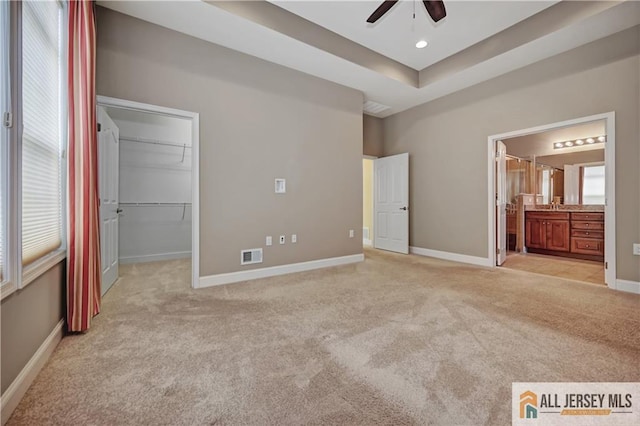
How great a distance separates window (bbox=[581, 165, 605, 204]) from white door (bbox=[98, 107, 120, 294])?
8.41m

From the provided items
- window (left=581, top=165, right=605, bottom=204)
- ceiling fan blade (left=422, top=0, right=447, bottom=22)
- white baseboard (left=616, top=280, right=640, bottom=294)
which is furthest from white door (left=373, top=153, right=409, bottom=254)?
window (left=581, top=165, right=605, bottom=204)

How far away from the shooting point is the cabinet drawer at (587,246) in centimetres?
465

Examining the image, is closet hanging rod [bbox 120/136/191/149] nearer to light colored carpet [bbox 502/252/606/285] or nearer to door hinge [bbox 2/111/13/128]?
door hinge [bbox 2/111/13/128]

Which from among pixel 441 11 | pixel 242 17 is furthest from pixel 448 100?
pixel 242 17

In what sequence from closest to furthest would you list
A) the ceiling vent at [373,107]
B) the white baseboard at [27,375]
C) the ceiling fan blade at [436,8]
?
1. the white baseboard at [27,375]
2. the ceiling fan blade at [436,8]
3. the ceiling vent at [373,107]

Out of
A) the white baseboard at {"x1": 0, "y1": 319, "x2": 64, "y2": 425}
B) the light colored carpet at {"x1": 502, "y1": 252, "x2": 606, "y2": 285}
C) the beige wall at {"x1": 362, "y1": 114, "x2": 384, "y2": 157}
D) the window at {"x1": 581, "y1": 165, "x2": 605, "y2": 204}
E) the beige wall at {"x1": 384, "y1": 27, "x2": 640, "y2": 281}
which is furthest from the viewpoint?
the beige wall at {"x1": 362, "y1": 114, "x2": 384, "y2": 157}

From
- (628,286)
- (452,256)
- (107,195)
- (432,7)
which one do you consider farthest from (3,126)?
(628,286)

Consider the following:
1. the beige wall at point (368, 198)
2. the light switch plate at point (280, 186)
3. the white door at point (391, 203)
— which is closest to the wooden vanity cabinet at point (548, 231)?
the white door at point (391, 203)

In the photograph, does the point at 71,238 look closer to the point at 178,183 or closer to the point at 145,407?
the point at 145,407

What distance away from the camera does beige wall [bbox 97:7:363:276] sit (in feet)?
9.79

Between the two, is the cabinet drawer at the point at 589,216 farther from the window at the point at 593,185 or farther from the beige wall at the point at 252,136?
the beige wall at the point at 252,136

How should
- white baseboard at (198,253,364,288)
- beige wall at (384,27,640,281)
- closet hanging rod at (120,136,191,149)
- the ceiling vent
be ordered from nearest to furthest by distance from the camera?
beige wall at (384,27,640,281) → white baseboard at (198,253,364,288) → closet hanging rod at (120,136,191,149) → the ceiling vent

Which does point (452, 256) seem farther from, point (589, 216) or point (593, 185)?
point (593, 185)

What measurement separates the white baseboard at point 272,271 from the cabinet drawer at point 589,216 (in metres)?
3.94
